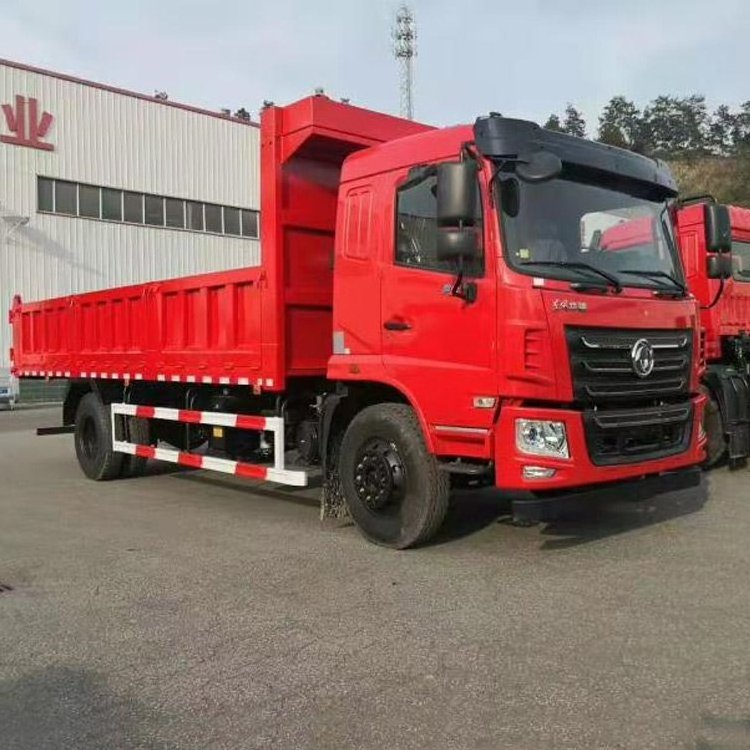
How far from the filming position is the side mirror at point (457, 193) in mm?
5434

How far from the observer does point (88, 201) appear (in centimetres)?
2767

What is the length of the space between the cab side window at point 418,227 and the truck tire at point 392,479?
3.59 ft

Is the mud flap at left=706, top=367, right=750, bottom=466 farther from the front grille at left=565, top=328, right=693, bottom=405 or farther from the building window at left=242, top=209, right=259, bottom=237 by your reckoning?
the building window at left=242, top=209, right=259, bottom=237

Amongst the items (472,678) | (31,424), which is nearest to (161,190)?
(31,424)

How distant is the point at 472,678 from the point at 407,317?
9.41ft

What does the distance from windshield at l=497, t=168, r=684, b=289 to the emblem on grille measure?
45 cm

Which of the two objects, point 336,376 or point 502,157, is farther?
point 336,376

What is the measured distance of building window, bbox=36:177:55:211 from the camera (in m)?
26.5

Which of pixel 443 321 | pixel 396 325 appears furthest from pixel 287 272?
pixel 443 321

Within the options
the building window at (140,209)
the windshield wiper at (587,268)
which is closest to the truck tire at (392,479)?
the windshield wiper at (587,268)

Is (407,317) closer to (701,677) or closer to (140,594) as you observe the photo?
(140,594)

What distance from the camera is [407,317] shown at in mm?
6117

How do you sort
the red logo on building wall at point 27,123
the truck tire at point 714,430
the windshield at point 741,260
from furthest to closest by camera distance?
1. the red logo on building wall at point 27,123
2. the windshield at point 741,260
3. the truck tire at point 714,430

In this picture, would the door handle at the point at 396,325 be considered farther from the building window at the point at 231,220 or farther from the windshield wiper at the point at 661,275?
the building window at the point at 231,220
